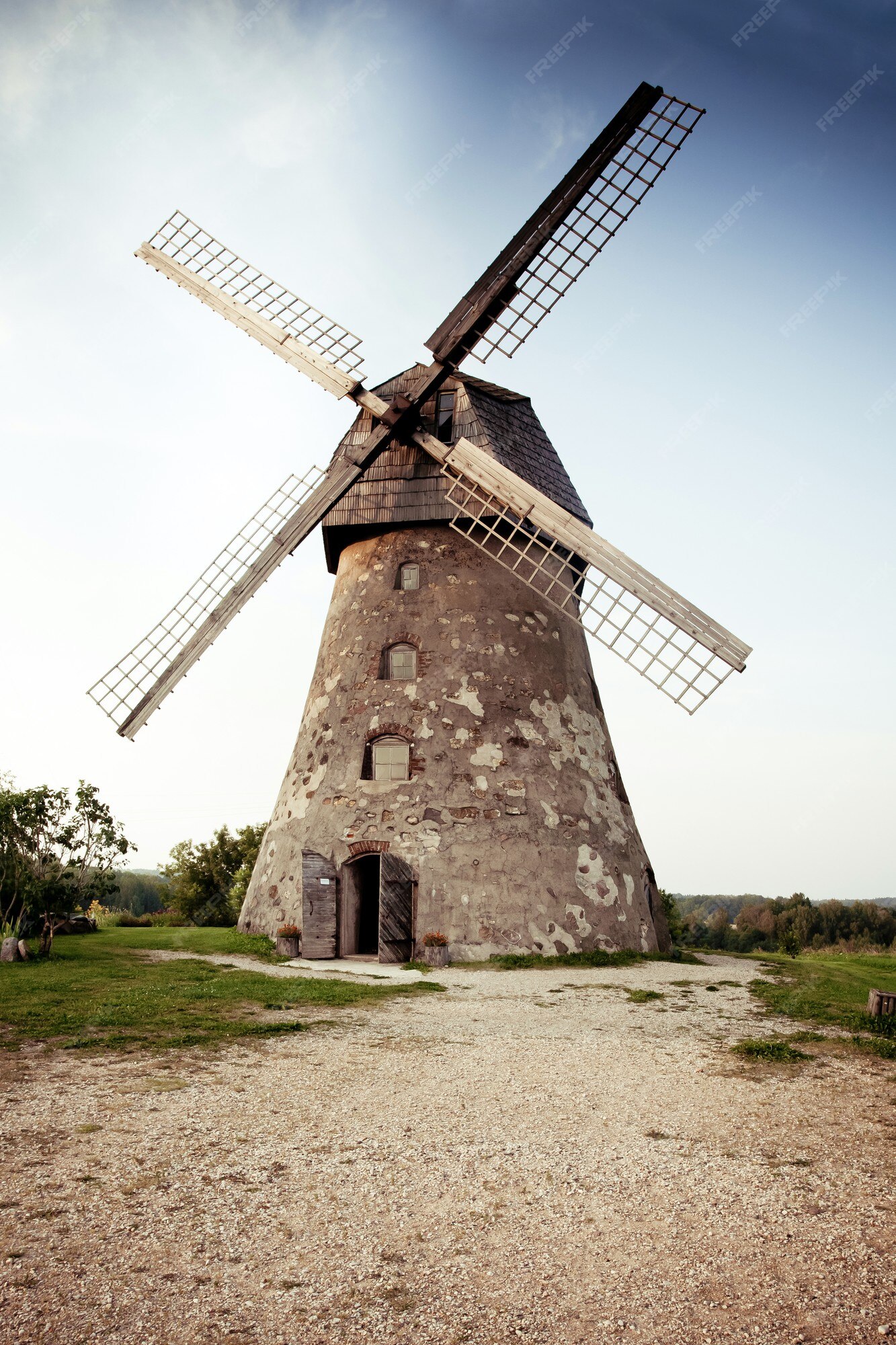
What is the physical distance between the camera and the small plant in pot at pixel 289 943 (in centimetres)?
1286

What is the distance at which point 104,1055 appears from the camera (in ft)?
20.7

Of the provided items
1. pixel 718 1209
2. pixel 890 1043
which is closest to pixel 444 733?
pixel 890 1043

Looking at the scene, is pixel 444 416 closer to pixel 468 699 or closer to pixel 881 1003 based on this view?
pixel 468 699

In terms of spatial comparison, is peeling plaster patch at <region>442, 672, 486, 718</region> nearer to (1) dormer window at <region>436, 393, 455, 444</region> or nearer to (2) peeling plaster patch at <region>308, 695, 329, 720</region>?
(2) peeling plaster patch at <region>308, 695, 329, 720</region>

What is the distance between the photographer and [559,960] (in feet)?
39.5

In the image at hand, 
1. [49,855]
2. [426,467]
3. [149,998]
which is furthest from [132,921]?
[426,467]

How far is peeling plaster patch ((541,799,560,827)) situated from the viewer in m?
→ 13.1

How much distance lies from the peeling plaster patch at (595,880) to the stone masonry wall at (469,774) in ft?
0.09

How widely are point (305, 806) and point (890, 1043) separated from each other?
31.0 ft

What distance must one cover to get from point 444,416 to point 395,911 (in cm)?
919

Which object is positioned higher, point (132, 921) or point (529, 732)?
point (529, 732)

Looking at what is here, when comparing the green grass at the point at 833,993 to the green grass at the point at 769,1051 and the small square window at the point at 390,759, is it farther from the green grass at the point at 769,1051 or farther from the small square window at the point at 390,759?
the small square window at the point at 390,759

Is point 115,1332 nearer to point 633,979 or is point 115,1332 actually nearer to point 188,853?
point 633,979

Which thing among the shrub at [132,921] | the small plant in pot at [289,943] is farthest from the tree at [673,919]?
the shrub at [132,921]
